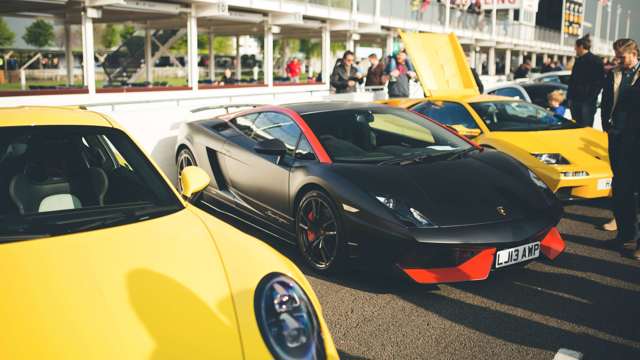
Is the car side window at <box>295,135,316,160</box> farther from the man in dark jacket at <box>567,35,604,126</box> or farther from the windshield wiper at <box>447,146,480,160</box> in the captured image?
the man in dark jacket at <box>567,35,604,126</box>

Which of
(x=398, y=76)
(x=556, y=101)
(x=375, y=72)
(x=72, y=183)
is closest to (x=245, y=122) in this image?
(x=72, y=183)

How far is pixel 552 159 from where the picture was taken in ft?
23.6

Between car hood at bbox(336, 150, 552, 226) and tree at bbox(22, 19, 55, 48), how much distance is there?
8053cm

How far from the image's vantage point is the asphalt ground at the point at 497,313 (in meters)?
3.75

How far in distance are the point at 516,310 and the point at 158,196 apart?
246cm

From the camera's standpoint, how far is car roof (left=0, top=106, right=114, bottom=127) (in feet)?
11.0

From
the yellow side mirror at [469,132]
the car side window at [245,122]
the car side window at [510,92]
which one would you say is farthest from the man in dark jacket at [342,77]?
the car side window at [245,122]

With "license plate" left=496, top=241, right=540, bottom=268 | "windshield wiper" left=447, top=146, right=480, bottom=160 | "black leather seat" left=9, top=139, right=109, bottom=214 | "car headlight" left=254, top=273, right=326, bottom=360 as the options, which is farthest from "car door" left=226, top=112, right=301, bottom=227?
"car headlight" left=254, top=273, right=326, bottom=360

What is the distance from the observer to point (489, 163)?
17.8 feet

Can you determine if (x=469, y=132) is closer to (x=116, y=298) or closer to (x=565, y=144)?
(x=565, y=144)

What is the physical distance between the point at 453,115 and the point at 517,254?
4028 mm

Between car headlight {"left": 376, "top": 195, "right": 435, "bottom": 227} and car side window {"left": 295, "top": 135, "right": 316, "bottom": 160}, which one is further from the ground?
car side window {"left": 295, "top": 135, "right": 316, "bottom": 160}

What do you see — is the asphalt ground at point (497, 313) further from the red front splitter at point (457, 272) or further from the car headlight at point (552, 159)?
the car headlight at point (552, 159)

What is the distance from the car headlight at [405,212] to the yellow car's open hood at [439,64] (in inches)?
198
